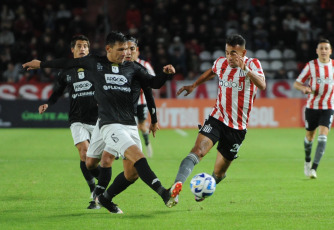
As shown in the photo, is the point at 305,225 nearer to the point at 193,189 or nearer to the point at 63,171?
the point at 193,189

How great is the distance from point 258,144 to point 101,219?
34.0ft

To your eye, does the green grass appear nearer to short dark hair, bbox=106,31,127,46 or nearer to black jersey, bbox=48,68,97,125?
black jersey, bbox=48,68,97,125

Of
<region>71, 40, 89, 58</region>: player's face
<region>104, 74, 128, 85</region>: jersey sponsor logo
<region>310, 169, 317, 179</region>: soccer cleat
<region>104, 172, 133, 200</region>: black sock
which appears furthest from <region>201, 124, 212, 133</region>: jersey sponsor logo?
<region>310, 169, 317, 179</region>: soccer cleat

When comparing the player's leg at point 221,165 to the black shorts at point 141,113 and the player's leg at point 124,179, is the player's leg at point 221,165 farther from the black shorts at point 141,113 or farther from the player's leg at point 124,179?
the black shorts at point 141,113

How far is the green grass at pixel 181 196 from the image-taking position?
6801mm

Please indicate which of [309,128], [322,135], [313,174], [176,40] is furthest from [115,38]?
[176,40]

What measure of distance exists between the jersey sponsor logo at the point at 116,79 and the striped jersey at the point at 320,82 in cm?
501

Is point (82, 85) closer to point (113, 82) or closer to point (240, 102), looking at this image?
point (113, 82)

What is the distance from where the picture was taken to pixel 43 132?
67.4ft

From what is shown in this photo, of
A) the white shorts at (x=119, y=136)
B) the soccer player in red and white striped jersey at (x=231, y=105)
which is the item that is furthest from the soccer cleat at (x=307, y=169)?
the white shorts at (x=119, y=136)

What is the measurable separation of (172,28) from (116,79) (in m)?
18.0

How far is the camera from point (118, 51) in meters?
7.07

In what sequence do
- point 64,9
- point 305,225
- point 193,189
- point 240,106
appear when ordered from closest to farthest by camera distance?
point 305,225 → point 193,189 → point 240,106 → point 64,9

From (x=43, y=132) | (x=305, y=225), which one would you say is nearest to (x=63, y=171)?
(x=305, y=225)
